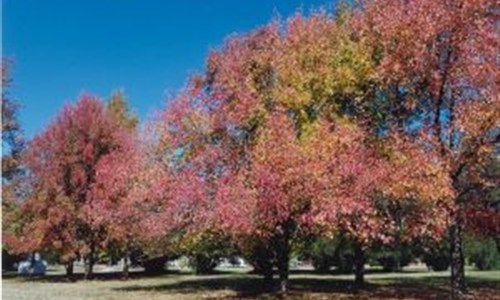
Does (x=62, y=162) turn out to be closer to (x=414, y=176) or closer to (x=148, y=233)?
(x=148, y=233)

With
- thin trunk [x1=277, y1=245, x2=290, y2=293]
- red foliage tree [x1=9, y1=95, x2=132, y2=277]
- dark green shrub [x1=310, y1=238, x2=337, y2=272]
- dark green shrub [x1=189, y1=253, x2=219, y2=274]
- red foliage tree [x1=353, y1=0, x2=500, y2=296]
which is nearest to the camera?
red foliage tree [x1=353, y1=0, x2=500, y2=296]

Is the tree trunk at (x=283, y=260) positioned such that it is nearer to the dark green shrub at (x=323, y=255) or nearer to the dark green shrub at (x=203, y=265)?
the dark green shrub at (x=323, y=255)

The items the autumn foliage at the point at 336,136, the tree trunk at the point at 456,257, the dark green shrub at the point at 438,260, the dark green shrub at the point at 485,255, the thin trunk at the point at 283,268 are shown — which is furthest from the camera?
the dark green shrub at the point at 438,260

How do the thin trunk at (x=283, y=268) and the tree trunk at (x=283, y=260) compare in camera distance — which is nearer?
the tree trunk at (x=283, y=260)

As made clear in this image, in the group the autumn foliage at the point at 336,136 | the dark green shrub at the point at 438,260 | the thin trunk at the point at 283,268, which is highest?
the autumn foliage at the point at 336,136

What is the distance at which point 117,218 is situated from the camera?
47.4 metres

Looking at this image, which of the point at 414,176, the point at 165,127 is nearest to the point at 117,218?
the point at 165,127

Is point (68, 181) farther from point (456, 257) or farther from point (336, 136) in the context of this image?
point (456, 257)

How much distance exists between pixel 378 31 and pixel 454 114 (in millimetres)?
4935

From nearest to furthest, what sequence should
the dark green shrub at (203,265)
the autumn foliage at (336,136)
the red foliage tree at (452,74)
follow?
the autumn foliage at (336,136) < the red foliage tree at (452,74) < the dark green shrub at (203,265)

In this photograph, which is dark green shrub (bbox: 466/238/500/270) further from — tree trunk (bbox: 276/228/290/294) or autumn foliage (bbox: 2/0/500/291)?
tree trunk (bbox: 276/228/290/294)

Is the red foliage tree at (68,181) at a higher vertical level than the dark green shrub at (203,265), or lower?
higher

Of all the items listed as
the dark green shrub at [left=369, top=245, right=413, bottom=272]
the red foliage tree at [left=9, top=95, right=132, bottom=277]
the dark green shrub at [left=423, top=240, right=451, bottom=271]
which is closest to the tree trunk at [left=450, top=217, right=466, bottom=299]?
the red foliage tree at [left=9, top=95, right=132, bottom=277]

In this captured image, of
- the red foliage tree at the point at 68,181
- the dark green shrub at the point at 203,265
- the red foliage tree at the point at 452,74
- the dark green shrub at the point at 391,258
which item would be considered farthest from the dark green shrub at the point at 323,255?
the red foliage tree at the point at 452,74
